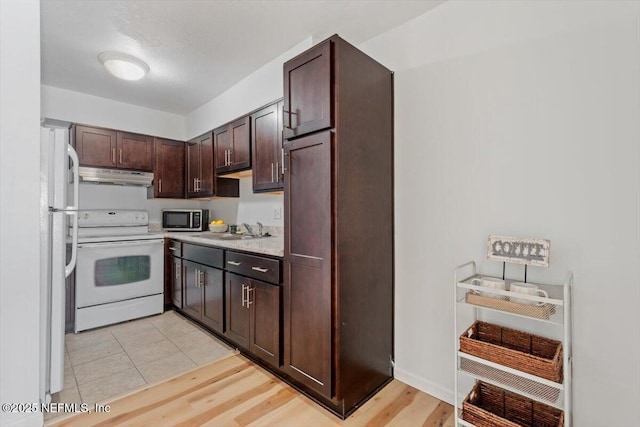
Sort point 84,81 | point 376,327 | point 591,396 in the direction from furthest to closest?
point 84,81, point 376,327, point 591,396

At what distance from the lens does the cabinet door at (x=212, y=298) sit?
2689 millimetres

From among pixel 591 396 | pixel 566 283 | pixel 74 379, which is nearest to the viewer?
pixel 566 283

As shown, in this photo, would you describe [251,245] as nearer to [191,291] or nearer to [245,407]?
[245,407]

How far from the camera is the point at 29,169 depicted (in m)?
1.65

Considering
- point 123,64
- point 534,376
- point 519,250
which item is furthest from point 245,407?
point 123,64

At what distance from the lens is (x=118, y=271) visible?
10.6ft

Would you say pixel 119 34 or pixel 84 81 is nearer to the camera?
pixel 119 34

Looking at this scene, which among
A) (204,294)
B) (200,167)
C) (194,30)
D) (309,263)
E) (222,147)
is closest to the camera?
(309,263)

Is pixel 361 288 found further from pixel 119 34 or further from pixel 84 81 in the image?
pixel 84 81

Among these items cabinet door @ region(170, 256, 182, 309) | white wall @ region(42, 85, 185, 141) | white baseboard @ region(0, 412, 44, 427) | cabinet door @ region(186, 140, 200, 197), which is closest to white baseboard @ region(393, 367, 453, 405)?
white baseboard @ region(0, 412, 44, 427)

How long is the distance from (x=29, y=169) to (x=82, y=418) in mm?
1463

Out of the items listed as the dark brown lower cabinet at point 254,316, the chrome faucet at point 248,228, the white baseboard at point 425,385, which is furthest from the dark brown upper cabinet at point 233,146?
the white baseboard at point 425,385

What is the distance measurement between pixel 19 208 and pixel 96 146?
87.0 inches

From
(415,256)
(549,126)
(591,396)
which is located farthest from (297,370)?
(549,126)
